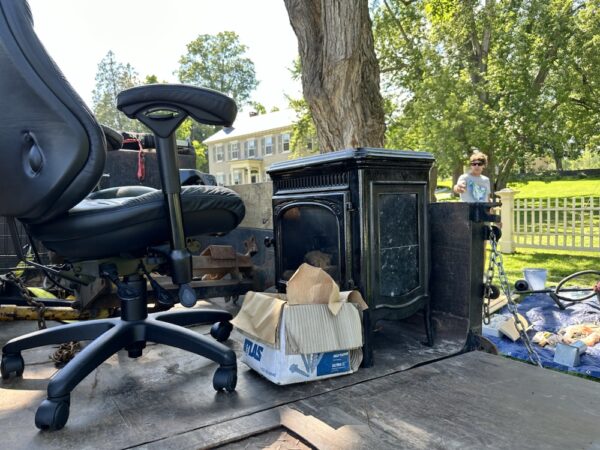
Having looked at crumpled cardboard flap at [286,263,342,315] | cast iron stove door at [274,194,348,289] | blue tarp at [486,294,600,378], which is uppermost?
cast iron stove door at [274,194,348,289]

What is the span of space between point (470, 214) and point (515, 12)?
15.8 meters

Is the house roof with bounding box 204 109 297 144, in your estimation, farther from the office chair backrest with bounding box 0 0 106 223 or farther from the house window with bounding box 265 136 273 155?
the office chair backrest with bounding box 0 0 106 223

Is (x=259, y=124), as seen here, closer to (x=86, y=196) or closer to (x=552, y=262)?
(x=552, y=262)

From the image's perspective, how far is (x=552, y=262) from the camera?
6887mm

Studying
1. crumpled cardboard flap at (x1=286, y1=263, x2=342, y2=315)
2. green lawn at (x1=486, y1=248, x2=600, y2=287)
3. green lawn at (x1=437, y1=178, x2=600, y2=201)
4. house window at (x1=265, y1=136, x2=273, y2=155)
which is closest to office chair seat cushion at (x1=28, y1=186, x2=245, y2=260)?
crumpled cardboard flap at (x1=286, y1=263, x2=342, y2=315)

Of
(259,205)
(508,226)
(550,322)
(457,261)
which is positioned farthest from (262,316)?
(508,226)

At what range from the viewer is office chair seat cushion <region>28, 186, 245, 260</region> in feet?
4.82

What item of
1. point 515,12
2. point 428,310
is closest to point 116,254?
point 428,310

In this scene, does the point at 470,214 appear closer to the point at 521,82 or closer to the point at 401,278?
the point at 401,278

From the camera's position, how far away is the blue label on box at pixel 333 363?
1.74m

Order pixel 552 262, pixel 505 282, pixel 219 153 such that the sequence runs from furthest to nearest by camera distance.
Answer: pixel 219 153 → pixel 552 262 → pixel 505 282

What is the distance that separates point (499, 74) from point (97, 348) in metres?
15.4

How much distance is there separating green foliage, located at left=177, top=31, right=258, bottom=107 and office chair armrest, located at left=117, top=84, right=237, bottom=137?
37.9 meters

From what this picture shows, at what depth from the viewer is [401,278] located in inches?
82.3
